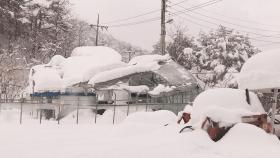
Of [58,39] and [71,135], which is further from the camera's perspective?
[58,39]

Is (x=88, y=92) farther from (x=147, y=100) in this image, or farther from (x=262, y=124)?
(x=262, y=124)

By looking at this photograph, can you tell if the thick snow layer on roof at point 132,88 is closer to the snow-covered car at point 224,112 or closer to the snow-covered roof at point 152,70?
the snow-covered roof at point 152,70

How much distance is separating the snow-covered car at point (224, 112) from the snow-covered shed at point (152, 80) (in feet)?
31.3

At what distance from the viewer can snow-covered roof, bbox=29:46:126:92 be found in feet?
64.1

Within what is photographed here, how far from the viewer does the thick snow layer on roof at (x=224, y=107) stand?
28.1 feet

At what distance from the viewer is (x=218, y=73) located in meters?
42.0

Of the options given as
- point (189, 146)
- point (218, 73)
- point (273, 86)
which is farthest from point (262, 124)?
point (218, 73)

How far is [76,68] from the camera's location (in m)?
20.6

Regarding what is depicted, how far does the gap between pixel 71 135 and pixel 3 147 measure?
227cm

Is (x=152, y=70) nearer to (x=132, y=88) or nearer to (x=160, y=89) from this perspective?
(x=160, y=89)

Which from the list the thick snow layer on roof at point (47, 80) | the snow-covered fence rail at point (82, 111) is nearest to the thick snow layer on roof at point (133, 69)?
the snow-covered fence rail at point (82, 111)

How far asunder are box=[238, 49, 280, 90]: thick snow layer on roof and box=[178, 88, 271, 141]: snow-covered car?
0.94ft

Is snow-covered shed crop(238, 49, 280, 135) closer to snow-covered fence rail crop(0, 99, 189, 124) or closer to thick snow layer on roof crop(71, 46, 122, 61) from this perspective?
snow-covered fence rail crop(0, 99, 189, 124)

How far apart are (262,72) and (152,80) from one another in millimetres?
10895
